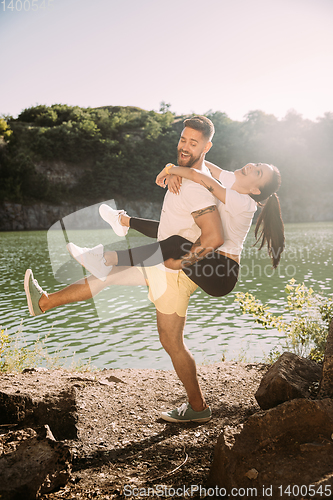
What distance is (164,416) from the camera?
10.6 feet

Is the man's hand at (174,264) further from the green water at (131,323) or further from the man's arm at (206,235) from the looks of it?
the green water at (131,323)

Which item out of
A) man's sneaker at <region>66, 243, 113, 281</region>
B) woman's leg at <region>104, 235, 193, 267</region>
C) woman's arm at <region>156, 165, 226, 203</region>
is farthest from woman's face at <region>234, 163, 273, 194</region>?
man's sneaker at <region>66, 243, 113, 281</region>

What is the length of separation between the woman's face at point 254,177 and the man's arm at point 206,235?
1.53 feet

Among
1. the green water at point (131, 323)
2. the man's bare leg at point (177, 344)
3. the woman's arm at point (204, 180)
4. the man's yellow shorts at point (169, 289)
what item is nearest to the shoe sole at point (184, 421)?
the man's bare leg at point (177, 344)

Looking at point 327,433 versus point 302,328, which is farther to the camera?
point 302,328

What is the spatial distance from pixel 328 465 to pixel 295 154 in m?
86.1

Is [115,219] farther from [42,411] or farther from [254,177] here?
[42,411]

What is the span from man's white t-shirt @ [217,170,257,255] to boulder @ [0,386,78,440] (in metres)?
1.71

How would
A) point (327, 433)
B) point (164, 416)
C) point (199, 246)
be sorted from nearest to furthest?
point (327, 433), point (199, 246), point (164, 416)

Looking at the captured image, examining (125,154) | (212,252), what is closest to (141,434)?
(212,252)

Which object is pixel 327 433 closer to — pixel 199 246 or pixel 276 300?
pixel 199 246

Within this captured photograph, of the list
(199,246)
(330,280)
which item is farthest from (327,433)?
(330,280)

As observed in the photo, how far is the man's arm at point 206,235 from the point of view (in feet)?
9.05

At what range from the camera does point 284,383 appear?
309cm
